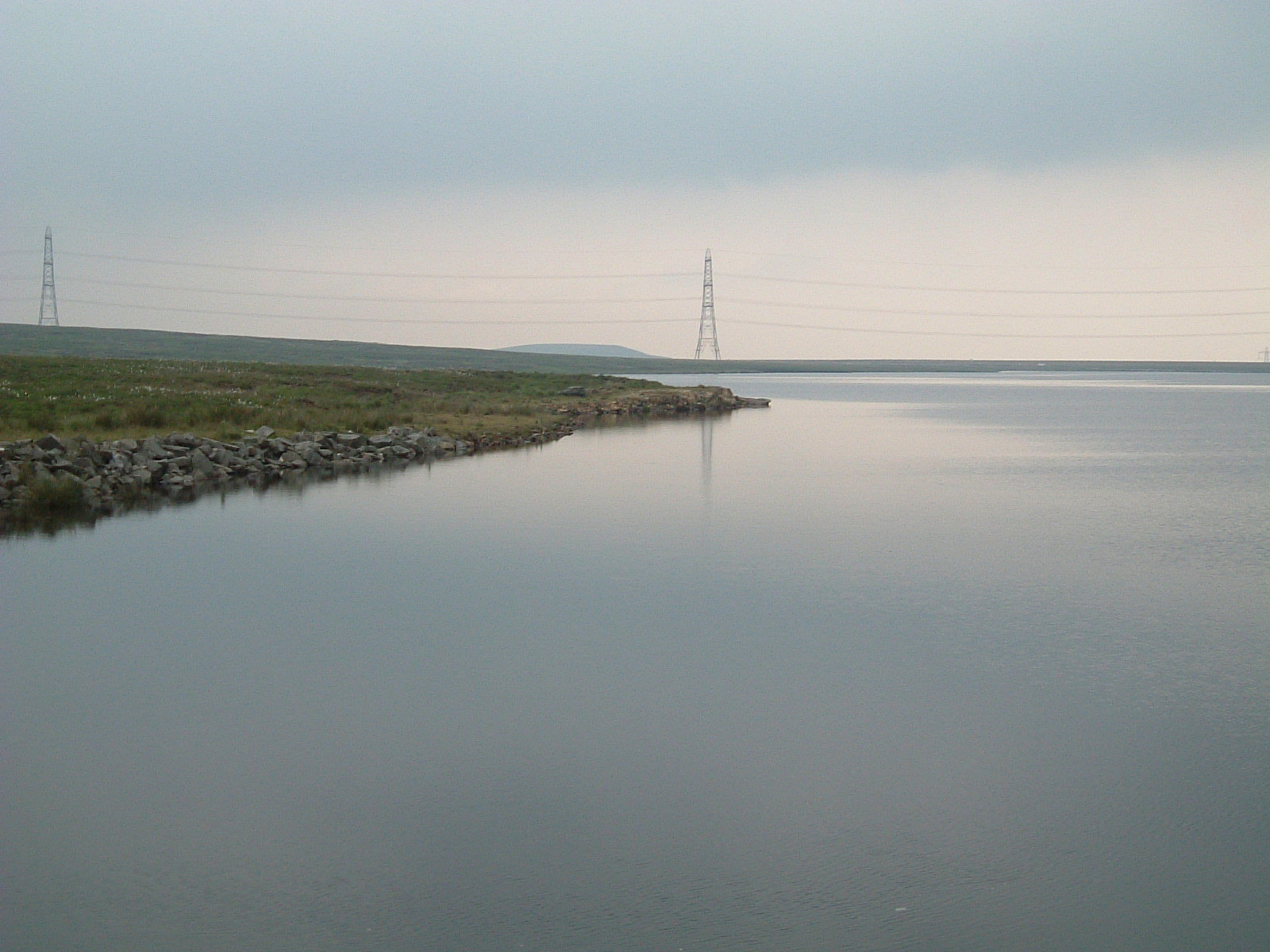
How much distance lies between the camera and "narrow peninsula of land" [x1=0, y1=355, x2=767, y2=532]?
19.9 meters

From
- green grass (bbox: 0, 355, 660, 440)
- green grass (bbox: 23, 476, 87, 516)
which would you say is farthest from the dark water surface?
green grass (bbox: 0, 355, 660, 440)

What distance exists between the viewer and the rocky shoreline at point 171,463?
18.5 meters

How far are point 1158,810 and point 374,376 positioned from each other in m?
55.8

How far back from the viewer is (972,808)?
21.9 feet

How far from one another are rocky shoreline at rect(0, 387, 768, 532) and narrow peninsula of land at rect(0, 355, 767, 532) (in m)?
0.03

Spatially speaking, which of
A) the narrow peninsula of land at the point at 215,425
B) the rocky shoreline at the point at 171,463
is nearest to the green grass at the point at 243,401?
the narrow peninsula of land at the point at 215,425

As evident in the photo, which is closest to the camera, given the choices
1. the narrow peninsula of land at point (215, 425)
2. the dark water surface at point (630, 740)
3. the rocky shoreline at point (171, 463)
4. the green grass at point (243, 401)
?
the dark water surface at point (630, 740)

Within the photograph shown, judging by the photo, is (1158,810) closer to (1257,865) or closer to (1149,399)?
(1257,865)

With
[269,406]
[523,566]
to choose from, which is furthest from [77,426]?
[523,566]

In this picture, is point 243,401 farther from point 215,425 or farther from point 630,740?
point 630,740

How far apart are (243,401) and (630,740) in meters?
30.2

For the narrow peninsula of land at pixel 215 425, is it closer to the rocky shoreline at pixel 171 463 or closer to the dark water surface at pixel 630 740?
the rocky shoreline at pixel 171 463

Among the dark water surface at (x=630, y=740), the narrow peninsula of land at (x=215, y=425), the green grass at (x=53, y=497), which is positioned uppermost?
the narrow peninsula of land at (x=215, y=425)

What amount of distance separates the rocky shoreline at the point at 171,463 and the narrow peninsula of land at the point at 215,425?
0.11 ft
